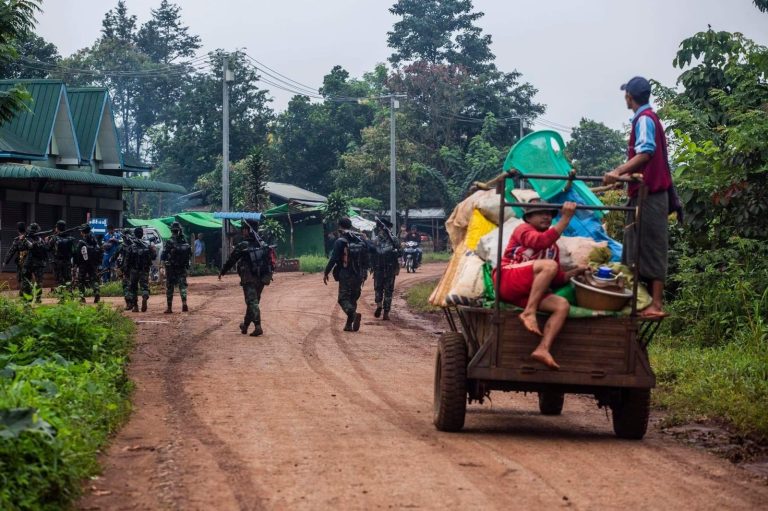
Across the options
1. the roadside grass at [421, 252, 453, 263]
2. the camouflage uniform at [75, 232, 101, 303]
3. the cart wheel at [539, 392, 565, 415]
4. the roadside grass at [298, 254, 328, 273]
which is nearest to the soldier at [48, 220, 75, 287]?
the camouflage uniform at [75, 232, 101, 303]

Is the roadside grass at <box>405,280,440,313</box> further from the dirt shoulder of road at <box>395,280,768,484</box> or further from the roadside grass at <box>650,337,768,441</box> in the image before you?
the dirt shoulder of road at <box>395,280,768,484</box>

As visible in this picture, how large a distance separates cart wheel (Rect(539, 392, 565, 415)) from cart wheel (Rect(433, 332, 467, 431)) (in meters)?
1.73

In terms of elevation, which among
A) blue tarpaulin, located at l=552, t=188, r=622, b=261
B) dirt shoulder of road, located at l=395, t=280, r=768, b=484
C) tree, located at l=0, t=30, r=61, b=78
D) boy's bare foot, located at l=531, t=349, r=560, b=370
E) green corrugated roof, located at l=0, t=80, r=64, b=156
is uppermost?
tree, located at l=0, t=30, r=61, b=78

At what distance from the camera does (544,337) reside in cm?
834

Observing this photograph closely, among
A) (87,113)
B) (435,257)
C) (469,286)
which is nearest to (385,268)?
(469,286)

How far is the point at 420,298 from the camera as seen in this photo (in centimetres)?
2678

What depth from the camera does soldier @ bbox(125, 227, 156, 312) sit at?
2214 cm

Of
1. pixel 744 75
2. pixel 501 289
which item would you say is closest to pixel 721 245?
pixel 744 75

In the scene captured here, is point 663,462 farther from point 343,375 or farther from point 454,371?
point 343,375

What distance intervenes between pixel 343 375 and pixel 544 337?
4964 mm

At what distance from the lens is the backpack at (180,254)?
2158cm

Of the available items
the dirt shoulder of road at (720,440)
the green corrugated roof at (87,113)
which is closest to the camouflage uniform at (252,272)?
the dirt shoulder of road at (720,440)

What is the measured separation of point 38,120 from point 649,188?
92.5 ft

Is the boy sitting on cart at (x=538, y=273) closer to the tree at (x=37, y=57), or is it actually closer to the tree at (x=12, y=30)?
the tree at (x=12, y=30)
